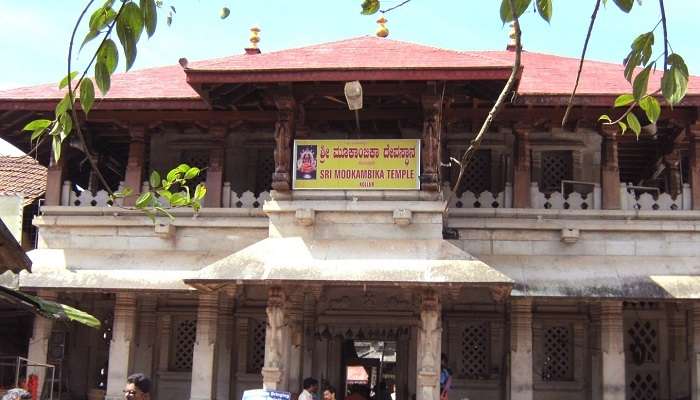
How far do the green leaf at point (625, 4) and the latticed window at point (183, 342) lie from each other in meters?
14.3

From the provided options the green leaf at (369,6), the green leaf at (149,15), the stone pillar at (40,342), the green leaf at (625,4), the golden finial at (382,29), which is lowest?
the stone pillar at (40,342)

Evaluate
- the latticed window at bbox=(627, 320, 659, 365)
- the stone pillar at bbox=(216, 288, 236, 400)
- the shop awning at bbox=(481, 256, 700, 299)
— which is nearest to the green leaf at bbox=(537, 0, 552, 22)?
the shop awning at bbox=(481, 256, 700, 299)

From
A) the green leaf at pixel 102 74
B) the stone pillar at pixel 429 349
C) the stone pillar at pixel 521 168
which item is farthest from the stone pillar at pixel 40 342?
the green leaf at pixel 102 74

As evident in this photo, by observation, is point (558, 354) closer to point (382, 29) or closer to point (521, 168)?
point (521, 168)

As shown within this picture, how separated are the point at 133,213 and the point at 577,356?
334 inches

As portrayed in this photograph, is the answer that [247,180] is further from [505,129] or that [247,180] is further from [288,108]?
[505,129]

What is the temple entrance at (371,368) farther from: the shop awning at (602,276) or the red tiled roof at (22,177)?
the red tiled roof at (22,177)

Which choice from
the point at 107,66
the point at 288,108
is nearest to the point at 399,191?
the point at 288,108

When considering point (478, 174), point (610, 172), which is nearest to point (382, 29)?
point (478, 174)

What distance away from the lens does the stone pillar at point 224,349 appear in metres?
15.6

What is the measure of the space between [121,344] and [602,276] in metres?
8.06

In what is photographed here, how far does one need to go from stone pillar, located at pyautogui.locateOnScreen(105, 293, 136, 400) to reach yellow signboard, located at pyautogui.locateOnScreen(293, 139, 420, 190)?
3776mm

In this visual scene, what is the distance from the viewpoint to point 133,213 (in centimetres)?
1517

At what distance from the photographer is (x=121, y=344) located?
14.6 metres
